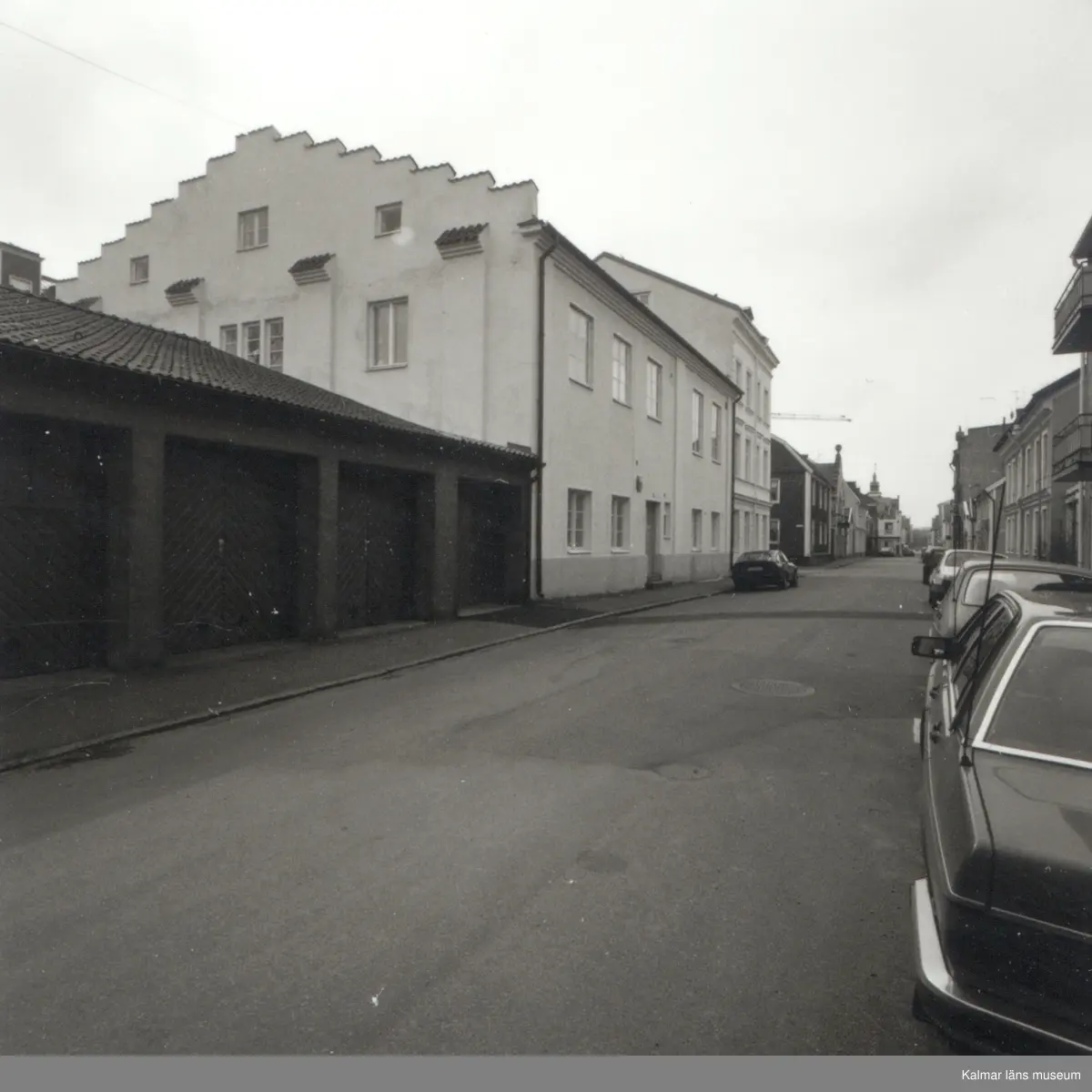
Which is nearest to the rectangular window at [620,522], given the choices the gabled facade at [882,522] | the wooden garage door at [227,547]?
the wooden garage door at [227,547]

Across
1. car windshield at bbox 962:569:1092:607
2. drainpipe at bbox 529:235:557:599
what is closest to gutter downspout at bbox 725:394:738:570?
drainpipe at bbox 529:235:557:599

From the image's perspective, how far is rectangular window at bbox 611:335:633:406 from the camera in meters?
21.5

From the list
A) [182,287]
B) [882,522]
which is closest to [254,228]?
[182,287]

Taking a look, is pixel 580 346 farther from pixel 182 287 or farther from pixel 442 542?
pixel 182 287

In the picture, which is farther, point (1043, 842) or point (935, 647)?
point (935, 647)

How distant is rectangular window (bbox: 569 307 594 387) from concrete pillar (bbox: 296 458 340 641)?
8724 mm

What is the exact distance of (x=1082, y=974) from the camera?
2078 millimetres

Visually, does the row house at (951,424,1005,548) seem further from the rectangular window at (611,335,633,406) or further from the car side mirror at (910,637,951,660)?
the car side mirror at (910,637,951,660)

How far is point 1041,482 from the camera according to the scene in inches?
1329

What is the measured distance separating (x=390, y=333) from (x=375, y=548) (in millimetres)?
7920

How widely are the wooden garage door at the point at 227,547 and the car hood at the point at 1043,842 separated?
9.64 metres

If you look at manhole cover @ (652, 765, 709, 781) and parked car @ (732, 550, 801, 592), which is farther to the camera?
parked car @ (732, 550, 801, 592)

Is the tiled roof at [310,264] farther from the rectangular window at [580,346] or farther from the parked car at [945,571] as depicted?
the parked car at [945,571]

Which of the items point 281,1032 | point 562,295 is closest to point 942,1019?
point 281,1032
